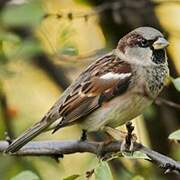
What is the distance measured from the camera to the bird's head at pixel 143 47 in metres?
3.29

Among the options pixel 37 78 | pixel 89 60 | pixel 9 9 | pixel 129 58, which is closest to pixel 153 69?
pixel 129 58

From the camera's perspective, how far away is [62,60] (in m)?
3.95

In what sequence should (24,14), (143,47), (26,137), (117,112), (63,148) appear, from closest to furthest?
(63,148)
(26,137)
(117,112)
(143,47)
(24,14)

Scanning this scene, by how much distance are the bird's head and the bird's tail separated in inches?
21.4

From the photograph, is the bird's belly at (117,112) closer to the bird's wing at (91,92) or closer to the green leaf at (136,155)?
the bird's wing at (91,92)

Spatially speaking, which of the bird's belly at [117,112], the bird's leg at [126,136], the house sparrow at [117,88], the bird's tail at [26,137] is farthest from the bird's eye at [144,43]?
the bird's tail at [26,137]

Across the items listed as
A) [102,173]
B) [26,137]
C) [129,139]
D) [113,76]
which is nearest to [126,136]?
[129,139]

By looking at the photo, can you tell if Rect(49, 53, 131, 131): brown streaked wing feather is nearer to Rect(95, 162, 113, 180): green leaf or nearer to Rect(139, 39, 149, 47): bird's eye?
Rect(139, 39, 149, 47): bird's eye

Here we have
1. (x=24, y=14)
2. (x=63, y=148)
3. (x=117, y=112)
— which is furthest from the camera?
(x=24, y=14)

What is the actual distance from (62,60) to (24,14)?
1.11ft

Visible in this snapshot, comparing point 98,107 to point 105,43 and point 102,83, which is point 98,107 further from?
point 105,43

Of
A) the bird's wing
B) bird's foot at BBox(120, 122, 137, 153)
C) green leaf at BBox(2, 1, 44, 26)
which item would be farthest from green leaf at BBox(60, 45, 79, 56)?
bird's foot at BBox(120, 122, 137, 153)

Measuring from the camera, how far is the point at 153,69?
11.2ft

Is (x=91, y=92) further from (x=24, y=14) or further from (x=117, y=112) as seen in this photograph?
(x=24, y=14)
